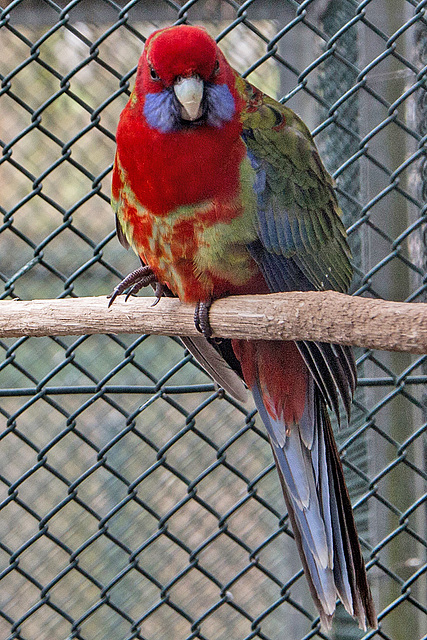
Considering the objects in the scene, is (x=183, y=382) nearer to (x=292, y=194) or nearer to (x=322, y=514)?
(x=322, y=514)

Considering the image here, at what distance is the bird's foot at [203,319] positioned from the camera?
1330mm

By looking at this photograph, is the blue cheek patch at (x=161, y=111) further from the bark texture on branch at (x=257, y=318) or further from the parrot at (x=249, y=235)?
the bark texture on branch at (x=257, y=318)

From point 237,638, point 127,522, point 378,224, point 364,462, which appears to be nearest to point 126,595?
point 127,522

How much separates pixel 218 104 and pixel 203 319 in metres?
0.40

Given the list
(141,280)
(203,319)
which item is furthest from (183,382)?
(203,319)

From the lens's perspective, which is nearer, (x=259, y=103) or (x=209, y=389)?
(x=259, y=103)

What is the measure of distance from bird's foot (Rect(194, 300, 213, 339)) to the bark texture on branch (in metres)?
0.01

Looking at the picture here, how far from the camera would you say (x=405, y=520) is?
6.23ft

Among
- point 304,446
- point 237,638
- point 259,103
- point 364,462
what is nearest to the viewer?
point 259,103

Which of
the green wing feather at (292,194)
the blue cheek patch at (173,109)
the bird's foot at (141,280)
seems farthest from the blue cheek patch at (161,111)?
the bird's foot at (141,280)

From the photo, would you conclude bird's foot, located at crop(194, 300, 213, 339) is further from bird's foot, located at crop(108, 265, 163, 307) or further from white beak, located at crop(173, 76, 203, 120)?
white beak, located at crop(173, 76, 203, 120)

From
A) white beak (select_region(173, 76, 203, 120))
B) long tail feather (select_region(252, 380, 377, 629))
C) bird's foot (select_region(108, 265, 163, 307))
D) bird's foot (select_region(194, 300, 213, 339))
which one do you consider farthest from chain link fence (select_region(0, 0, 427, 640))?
white beak (select_region(173, 76, 203, 120))

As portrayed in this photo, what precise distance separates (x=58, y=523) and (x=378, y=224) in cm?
135

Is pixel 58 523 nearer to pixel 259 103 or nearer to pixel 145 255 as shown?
pixel 145 255
